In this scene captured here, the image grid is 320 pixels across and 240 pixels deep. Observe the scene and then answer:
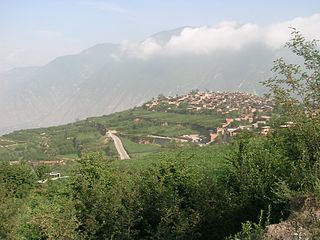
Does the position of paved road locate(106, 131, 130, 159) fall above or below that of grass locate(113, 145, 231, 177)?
below

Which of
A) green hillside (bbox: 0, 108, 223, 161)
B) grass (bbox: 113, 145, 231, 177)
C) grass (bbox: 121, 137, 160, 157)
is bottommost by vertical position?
grass (bbox: 121, 137, 160, 157)

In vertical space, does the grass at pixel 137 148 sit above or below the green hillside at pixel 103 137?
below

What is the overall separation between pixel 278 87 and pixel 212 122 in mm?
94179

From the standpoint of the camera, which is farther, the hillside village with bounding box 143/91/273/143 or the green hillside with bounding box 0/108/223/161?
the hillside village with bounding box 143/91/273/143

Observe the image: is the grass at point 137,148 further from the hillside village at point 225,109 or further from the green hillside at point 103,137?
the hillside village at point 225,109

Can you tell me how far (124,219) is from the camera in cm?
1842

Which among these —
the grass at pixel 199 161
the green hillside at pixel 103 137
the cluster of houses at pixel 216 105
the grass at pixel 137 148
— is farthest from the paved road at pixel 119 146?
the grass at pixel 199 161

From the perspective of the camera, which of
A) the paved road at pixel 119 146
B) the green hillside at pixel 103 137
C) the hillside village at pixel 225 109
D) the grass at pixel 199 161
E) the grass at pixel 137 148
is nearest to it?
the grass at pixel 199 161

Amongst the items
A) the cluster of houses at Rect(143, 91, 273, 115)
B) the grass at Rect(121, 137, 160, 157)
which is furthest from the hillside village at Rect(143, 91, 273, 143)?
the grass at Rect(121, 137, 160, 157)

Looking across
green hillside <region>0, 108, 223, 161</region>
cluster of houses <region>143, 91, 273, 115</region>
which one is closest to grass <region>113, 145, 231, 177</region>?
green hillside <region>0, 108, 223, 161</region>

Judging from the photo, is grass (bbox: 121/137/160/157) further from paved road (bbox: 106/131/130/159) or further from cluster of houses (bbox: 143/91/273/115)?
cluster of houses (bbox: 143/91/273/115)

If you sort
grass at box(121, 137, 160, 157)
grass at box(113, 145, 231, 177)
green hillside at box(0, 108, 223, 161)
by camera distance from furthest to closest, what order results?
green hillside at box(0, 108, 223, 161) → grass at box(121, 137, 160, 157) → grass at box(113, 145, 231, 177)

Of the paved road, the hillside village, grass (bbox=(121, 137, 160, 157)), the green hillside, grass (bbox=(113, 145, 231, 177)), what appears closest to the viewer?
grass (bbox=(113, 145, 231, 177))

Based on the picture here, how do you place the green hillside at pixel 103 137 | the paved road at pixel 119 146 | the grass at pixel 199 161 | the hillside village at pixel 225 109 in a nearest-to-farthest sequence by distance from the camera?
the grass at pixel 199 161 < the paved road at pixel 119 146 < the green hillside at pixel 103 137 < the hillside village at pixel 225 109
